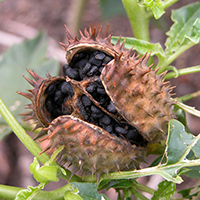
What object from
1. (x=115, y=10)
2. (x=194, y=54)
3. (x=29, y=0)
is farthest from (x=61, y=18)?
(x=194, y=54)

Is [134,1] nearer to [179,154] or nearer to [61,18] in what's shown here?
[179,154]

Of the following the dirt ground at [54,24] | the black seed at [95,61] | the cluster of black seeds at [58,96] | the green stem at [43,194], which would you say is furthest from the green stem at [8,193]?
the dirt ground at [54,24]

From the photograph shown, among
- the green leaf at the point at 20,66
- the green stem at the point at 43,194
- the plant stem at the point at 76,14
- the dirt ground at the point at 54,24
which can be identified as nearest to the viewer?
the green stem at the point at 43,194

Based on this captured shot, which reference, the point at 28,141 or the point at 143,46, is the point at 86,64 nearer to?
the point at 143,46

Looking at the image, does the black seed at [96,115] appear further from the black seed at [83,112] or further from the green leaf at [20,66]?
the green leaf at [20,66]

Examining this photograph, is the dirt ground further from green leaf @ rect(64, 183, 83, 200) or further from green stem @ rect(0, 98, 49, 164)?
green leaf @ rect(64, 183, 83, 200)

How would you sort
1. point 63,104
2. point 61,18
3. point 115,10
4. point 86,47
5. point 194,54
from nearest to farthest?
1. point 86,47
2. point 63,104
3. point 115,10
4. point 194,54
5. point 61,18
